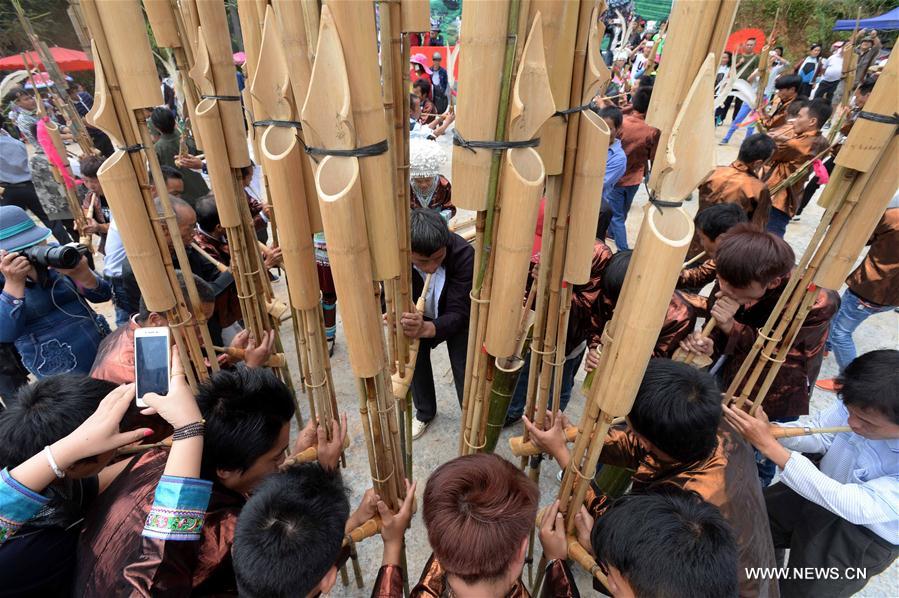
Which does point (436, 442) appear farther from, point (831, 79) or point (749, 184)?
point (831, 79)

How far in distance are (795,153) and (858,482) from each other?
3.31 meters

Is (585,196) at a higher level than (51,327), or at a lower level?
higher

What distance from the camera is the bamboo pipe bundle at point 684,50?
2.61ft

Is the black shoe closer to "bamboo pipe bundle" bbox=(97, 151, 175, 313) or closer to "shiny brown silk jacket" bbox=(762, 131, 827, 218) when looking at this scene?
"bamboo pipe bundle" bbox=(97, 151, 175, 313)

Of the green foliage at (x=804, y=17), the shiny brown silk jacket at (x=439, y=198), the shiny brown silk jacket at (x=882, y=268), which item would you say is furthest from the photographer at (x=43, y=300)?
the green foliage at (x=804, y=17)

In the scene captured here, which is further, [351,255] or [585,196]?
[585,196]

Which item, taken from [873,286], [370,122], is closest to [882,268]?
[873,286]

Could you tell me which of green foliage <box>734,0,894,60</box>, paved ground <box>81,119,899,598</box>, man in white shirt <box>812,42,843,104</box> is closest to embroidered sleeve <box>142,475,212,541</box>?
paved ground <box>81,119,899,598</box>

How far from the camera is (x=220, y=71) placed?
1.35 meters

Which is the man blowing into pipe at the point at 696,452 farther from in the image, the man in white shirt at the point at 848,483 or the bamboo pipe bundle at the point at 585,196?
the bamboo pipe bundle at the point at 585,196

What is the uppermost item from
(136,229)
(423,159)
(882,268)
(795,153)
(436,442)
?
(136,229)

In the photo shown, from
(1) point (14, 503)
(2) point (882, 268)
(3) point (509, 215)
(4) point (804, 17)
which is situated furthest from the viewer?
(4) point (804, 17)

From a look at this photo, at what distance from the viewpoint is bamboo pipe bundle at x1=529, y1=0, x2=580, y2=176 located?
0.86 metres

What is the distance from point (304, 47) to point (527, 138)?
501mm
